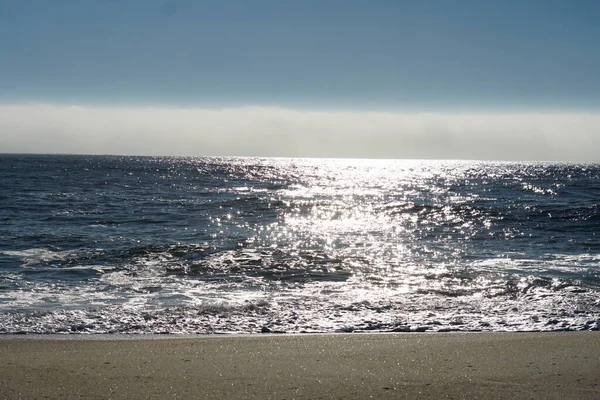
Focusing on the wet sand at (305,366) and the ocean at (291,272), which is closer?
the wet sand at (305,366)

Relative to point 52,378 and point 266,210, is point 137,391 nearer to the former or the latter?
point 52,378

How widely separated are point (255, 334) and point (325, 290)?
10.8 ft

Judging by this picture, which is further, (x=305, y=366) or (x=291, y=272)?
(x=291, y=272)

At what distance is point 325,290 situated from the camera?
10.8 metres

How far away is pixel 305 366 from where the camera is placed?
232 inches

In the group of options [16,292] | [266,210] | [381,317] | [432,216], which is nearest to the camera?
[381,317]

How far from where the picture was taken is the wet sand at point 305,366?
5.12 m

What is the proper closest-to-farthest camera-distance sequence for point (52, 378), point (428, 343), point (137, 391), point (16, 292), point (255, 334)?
point (137, 391) → point (52, 378) → point (428, 343) → point (255, 334) → point (16, 292)

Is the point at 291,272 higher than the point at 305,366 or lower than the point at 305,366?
lower

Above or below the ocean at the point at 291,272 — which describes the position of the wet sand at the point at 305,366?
above

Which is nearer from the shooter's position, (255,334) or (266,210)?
(255,334)

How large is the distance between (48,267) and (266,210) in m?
17.0

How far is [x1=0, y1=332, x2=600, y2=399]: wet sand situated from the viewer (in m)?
5.12

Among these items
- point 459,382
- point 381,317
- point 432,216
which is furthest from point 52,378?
point 432,216
